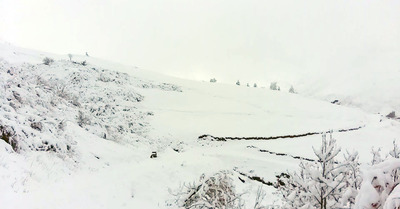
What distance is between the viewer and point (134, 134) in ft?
72.9

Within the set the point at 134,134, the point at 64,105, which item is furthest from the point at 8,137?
the point at 134,134

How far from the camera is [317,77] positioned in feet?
643

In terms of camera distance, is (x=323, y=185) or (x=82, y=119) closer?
(x=323, y=185)

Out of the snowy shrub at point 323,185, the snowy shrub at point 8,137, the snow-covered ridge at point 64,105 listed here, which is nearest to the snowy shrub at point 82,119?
the snow-covered ridge at point 64,105

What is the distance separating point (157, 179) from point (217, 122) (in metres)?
15.9

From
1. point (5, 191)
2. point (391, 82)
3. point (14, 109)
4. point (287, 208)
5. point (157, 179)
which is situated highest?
point (391, 82)

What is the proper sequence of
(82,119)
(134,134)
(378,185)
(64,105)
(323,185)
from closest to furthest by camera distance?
(378,185), (323,185), (82,119), (64,105), (134,134)

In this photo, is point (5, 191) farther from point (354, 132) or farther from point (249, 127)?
point (354, 132)

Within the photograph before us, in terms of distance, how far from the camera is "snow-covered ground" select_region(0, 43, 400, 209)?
9.74m

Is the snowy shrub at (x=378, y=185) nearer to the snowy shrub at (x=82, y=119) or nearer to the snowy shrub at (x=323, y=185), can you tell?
the snowy shrub at (x=323, y=185)

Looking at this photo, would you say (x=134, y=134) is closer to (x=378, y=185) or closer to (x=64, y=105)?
(x=64, y=105)

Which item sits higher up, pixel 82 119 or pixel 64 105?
pixel 64 105

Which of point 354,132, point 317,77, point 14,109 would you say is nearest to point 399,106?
point 317,77

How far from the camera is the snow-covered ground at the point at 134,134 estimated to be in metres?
9.74
